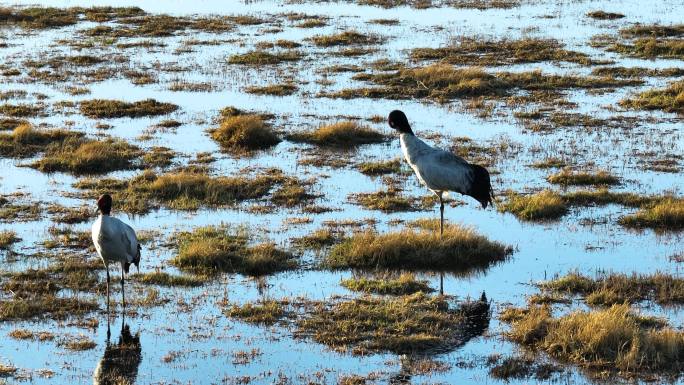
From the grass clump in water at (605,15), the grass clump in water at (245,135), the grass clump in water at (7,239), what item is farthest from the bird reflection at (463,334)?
the grass clump in water at (605,15)

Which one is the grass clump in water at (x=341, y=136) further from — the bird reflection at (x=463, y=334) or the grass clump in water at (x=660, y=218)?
the bird reflection at (x=463, y=334)

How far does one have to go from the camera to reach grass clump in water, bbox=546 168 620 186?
18.7 meters

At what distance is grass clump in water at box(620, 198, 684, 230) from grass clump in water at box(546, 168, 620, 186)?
6.92 ft

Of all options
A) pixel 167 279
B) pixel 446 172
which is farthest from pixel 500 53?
pixel 167 279

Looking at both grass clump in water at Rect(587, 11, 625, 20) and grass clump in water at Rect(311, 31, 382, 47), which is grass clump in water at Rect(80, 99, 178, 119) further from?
grass clump in water at Rect(587, 11, 625, 20)

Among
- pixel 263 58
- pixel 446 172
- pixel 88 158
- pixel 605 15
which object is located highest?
pixel 605 15

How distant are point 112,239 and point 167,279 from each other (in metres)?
1.31

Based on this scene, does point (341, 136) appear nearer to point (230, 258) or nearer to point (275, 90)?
point (275, 90)

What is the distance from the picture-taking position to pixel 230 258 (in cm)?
1463

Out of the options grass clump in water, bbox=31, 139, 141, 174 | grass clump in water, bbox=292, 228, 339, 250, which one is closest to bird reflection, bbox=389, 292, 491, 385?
grass clump in water, bbox=292, 228, 339, 250

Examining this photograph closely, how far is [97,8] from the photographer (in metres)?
42.6

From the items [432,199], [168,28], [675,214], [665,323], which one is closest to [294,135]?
[432,199]

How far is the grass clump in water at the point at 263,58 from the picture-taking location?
31.0m

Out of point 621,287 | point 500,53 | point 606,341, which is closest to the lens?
point 606,341
